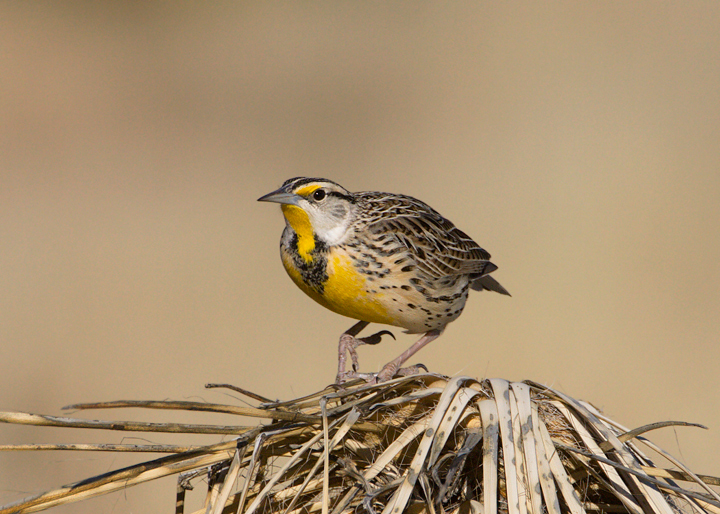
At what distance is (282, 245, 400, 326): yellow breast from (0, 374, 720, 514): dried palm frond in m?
0.69

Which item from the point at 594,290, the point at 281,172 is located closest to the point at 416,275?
the point at 594,290

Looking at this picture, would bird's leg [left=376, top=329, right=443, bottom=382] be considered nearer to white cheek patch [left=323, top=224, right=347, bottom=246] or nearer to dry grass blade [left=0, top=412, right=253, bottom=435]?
white cheek patch [left=323, top=224, right=347, bottom=246]

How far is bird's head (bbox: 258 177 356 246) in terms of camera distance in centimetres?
222

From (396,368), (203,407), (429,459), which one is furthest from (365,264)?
(203,407)

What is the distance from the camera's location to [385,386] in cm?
141

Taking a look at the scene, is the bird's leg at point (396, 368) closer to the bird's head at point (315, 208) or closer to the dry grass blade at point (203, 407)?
the bird's head at point (315, 208)

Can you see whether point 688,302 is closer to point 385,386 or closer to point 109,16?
point 385,386

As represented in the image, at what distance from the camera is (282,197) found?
84.4 inches

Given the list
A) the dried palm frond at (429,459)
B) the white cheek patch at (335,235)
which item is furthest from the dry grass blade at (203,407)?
the white cheek patch at (335,235)

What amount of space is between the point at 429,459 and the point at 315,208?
1.10m

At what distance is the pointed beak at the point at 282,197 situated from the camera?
2.09m

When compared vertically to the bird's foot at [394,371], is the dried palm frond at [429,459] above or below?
below

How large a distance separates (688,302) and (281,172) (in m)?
3.78

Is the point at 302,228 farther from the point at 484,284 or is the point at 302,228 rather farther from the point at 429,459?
the point at 429,459
